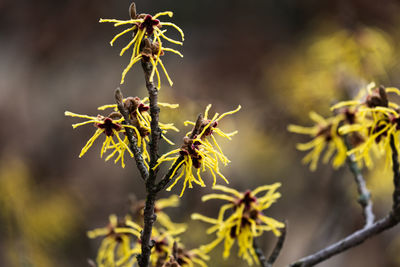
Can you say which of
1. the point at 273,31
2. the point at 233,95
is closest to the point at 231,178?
the point at 233,95

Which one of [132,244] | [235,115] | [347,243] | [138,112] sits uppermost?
[235,115]

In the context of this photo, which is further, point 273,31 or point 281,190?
point 281,190

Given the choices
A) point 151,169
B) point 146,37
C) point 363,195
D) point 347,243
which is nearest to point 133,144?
point 151,169

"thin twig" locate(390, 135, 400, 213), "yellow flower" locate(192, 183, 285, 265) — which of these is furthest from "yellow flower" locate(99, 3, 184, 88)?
"thin twig" locate(390, 135, 400, 213)

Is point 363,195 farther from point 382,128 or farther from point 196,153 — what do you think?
point 196,153

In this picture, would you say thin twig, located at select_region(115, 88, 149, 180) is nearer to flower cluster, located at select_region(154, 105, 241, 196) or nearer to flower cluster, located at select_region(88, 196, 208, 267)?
flower cluster, located at select_region(154, 105, 241, 196)

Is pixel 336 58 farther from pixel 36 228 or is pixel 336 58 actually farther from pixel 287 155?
pixel 36 228

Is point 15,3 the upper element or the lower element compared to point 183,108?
upper
